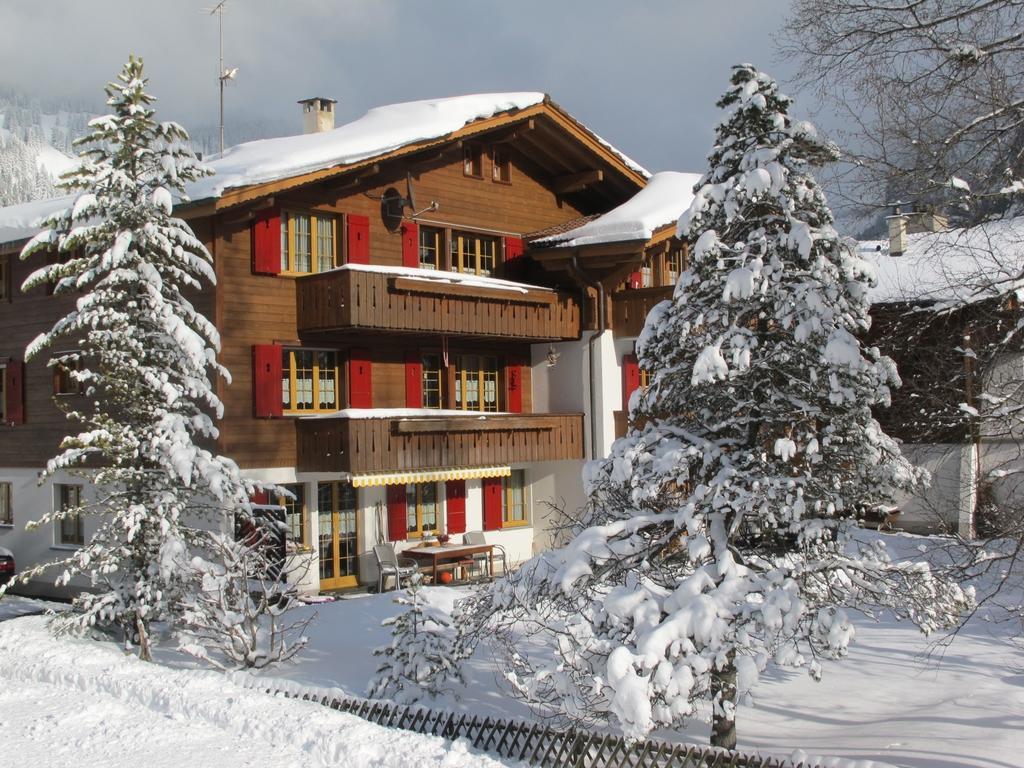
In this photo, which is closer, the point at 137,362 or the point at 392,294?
the point at 137,362

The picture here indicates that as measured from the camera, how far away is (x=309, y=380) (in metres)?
21.5

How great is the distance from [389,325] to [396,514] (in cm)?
421

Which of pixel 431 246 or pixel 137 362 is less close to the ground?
pixel 431 246

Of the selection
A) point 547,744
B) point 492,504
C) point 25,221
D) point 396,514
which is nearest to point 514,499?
point 492,504

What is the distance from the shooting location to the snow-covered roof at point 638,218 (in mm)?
23469

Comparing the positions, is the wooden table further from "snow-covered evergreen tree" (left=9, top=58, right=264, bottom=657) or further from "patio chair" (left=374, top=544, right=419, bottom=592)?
"snow-covered evergreen tree" (left=9, top=58, right=264, bottom=657)

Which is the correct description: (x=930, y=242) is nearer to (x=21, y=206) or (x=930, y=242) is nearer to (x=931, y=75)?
(x=931, y=75)

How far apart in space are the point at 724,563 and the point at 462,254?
16.1 metres

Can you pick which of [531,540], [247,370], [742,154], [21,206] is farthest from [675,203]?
[21,206]

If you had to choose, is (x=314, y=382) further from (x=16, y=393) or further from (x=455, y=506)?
(x=16, y=393)

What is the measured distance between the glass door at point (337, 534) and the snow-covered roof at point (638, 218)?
7.57 m

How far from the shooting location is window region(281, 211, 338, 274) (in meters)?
21.1

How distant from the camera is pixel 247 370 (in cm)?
2006

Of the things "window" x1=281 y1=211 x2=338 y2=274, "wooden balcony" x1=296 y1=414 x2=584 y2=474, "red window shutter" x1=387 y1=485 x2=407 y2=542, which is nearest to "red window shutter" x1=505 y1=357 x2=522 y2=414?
"wooden balcony" x1=296 y1=414 x2=584 y2=474
